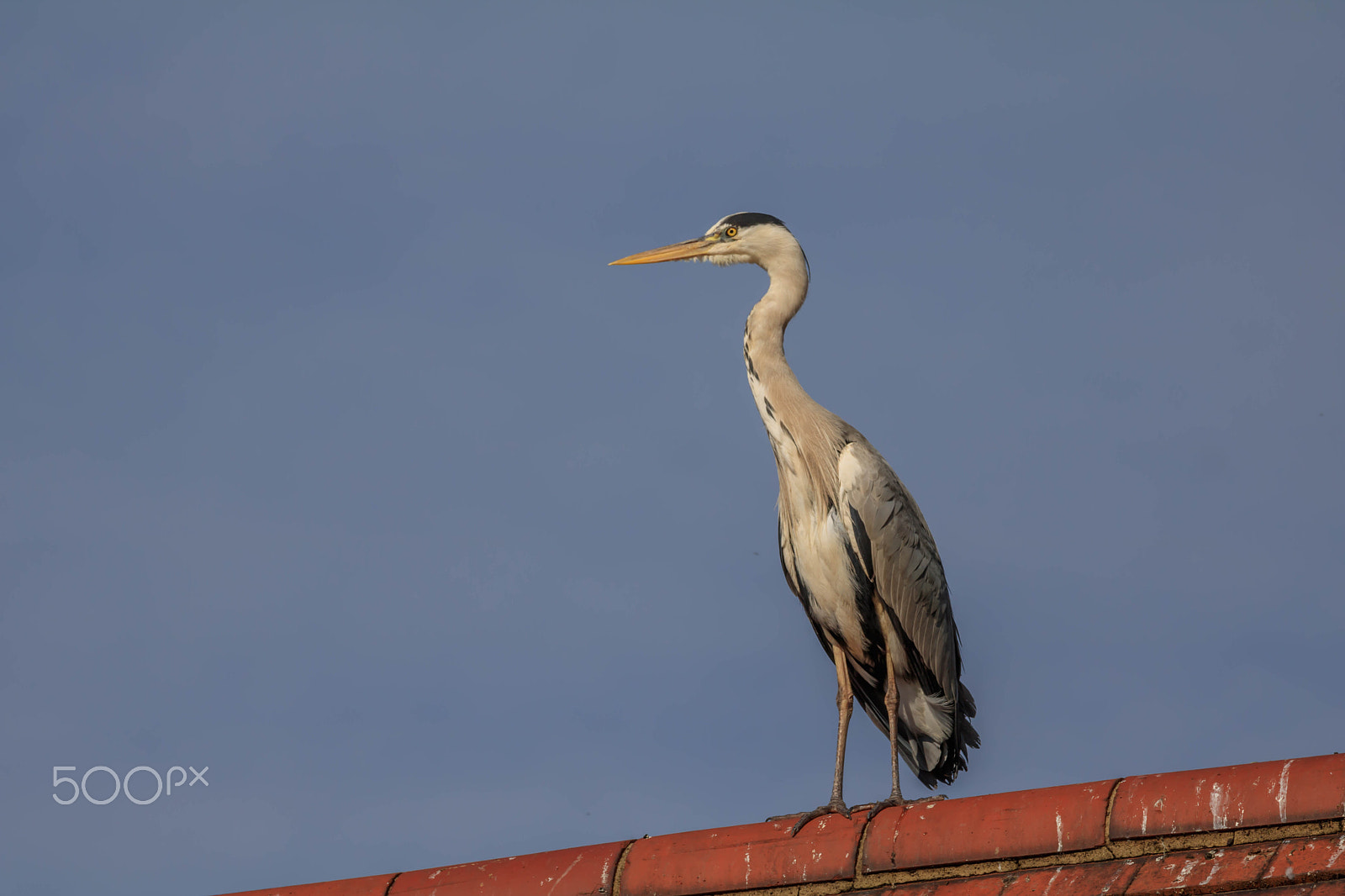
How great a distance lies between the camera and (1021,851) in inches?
142

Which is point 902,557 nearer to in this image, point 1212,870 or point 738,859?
point 738,859

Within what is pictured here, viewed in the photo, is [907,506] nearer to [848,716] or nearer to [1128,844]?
[848,716]

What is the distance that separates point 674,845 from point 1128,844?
1391 mm

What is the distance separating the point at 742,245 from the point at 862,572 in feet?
6.72

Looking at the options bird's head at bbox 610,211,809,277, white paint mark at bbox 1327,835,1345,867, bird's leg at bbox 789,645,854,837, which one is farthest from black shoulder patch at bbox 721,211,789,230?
white paint mark at bbox 1327,835,1345,867

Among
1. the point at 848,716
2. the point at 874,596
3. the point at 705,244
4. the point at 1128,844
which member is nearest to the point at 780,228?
the point at 705,244

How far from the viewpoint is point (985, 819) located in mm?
3713

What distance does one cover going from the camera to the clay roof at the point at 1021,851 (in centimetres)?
324

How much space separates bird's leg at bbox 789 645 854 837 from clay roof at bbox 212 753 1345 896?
33 cm

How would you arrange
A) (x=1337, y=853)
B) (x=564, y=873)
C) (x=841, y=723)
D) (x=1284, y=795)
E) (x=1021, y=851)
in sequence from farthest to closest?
(x=841, y=723), (x=564, y=873), (x=1021, y=851), (x=1284, y=795), (x=1337, y=853)

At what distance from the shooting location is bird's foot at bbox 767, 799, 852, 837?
168 inches

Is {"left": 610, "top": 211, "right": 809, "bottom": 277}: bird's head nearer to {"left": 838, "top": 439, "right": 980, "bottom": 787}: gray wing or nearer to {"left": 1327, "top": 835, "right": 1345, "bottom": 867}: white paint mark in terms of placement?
{"left": 838, "top": 439, "right": 980, "bottom": 787}: gray wing

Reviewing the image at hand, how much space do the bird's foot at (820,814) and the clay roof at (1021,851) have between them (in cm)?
4

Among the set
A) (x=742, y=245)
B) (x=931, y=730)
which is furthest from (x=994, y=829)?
(x=742, y=245)
